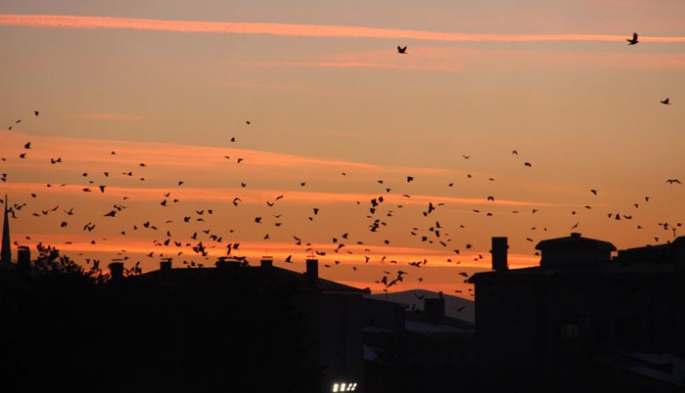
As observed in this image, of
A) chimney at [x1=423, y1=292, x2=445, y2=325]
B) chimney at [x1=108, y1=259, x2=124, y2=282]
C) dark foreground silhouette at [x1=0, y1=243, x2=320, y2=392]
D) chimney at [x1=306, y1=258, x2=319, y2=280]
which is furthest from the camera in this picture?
chimney at [x1=423, y1=292, x2=445, y2=325]

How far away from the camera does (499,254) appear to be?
119438mm

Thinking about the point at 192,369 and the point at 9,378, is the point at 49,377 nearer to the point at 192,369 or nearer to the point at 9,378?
the point at 9,378

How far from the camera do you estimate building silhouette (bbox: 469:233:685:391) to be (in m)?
106

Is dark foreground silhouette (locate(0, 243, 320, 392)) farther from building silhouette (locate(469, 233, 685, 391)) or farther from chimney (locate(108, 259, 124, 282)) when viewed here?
building silhouette (locate(469, 233, 685, 391))

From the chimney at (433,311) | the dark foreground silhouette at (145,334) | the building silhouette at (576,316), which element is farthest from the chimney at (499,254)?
the chimney at (433,311)

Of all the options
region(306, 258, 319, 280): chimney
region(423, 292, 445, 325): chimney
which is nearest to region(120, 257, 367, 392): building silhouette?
region(306, 258, 319, 280): chimney

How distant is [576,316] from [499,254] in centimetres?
1277

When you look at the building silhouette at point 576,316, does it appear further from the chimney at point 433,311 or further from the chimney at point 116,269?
the chimney at point 433,311

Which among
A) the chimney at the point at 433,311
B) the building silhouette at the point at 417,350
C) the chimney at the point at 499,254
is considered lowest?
the building silhouette at the point at 417,350

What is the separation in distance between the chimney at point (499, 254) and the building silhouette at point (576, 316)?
5.32 m

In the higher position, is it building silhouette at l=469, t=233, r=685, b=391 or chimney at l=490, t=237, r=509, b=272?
chimney at l=490, t=237, r=509, b=272

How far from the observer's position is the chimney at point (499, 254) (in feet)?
390

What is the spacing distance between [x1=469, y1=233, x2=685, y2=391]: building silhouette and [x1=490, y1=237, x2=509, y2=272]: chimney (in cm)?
532

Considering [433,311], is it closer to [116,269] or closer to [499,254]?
[499,254]
